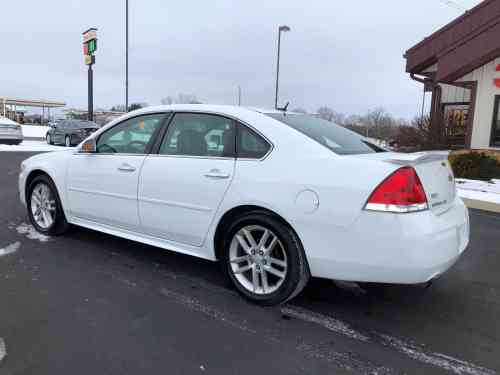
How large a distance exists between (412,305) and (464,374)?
3.02 feet

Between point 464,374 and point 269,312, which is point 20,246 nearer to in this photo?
point 269,312

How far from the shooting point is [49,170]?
480 centimetres

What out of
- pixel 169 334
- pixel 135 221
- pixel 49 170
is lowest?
pixel 169 334

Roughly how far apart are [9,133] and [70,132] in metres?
3.02

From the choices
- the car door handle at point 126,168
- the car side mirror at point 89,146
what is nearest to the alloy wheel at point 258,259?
the car door handle at point 126,168

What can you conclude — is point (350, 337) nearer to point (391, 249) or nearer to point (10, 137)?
point (391, 249)

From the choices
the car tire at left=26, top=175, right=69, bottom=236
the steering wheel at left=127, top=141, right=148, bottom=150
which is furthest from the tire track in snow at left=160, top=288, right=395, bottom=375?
the car tire at left=26, top=175, right=69, bottom=236

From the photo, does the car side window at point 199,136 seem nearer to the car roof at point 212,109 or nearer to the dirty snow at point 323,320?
the car roof at point 212,109

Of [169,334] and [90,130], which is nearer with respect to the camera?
[169,334]

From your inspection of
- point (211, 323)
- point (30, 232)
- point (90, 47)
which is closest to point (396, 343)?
point (211, 323)

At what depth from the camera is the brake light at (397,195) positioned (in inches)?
108

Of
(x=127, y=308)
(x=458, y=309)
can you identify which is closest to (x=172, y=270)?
(x=127, y=308)

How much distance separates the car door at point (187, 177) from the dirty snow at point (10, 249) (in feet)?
5.18

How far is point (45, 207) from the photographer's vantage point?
4988 millimetres
